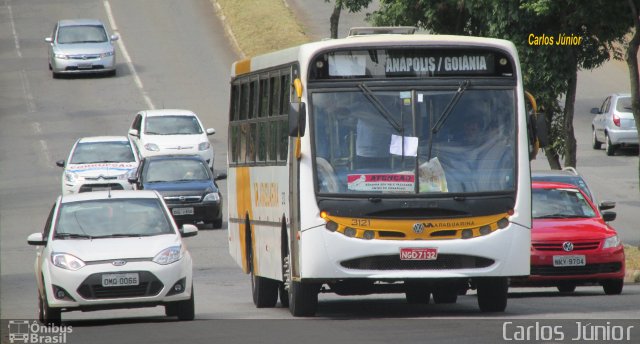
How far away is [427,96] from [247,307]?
4.25m

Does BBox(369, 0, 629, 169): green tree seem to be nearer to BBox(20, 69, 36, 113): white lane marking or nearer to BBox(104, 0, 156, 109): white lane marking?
BBox(104, 0, 156, 109): white lane marking

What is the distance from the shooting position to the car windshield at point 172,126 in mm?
39469

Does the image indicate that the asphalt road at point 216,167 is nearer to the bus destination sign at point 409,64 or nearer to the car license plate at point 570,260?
the car license plate at point 570,260

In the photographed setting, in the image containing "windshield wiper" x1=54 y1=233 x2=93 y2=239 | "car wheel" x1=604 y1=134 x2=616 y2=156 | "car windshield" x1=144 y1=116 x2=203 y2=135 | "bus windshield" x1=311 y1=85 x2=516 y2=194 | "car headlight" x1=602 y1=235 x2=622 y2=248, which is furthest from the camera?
"car wheel" x1=604 y1=134 x2=616 y2=156

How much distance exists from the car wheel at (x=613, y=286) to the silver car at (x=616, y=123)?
23.6m

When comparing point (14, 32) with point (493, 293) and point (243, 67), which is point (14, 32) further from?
point (493, 293)

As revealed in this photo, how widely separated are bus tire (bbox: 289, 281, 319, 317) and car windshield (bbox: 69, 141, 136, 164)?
19.0 m

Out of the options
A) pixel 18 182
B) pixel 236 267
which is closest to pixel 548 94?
pixel 236 267

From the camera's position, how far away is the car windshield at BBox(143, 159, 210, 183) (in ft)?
107

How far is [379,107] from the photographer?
16453 millimetres

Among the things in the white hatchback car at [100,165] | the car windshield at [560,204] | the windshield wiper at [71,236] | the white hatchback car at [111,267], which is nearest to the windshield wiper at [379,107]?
the white hatchback car at [111,267]

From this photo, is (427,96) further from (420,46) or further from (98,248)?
(98,248)

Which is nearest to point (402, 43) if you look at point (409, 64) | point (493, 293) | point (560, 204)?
point (409, 64)

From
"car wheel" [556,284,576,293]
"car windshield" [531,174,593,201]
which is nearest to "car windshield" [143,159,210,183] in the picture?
"car windshield" [531,174,593,201]
